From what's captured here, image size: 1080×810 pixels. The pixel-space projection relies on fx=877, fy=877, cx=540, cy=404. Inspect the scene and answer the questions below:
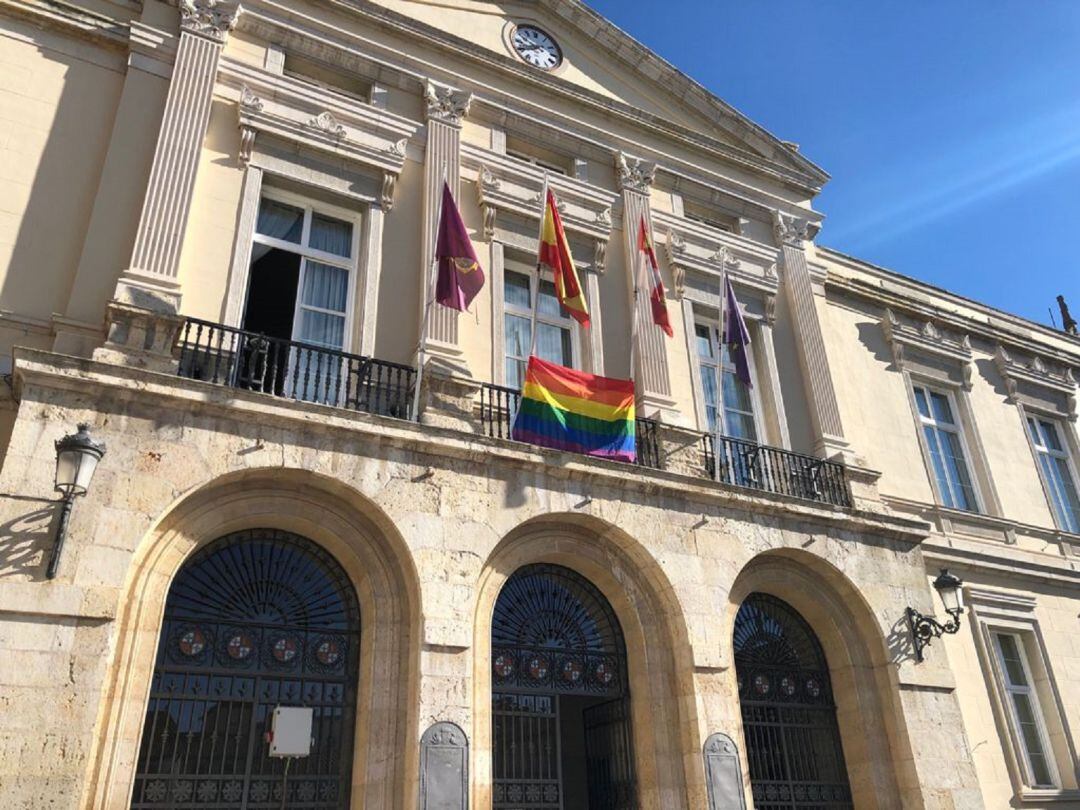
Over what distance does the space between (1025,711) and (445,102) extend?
10701mm

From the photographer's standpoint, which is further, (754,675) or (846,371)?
(846,371)

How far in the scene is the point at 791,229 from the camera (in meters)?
13.1

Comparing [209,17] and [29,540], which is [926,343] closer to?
[209,17]

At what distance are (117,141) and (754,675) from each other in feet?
28.2

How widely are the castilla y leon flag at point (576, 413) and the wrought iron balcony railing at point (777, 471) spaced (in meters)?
1.34

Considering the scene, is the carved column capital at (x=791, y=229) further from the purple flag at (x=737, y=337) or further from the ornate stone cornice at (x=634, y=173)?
the purple flag at (x=737, y=337)

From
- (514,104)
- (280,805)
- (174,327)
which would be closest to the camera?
(280,805)

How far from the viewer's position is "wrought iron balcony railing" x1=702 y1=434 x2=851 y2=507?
10367 millimetres

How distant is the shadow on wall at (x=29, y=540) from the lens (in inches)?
242

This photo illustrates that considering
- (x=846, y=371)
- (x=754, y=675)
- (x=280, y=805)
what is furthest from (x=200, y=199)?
(x=846, y=371)

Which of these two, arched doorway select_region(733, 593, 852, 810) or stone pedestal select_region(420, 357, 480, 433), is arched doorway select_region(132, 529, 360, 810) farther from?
arched doorway select_region(733, 593, 852, 810)

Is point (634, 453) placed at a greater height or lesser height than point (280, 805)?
greater

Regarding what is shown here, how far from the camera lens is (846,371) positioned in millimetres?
12820

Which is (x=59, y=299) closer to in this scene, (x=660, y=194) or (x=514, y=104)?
(x=514, y=104)
